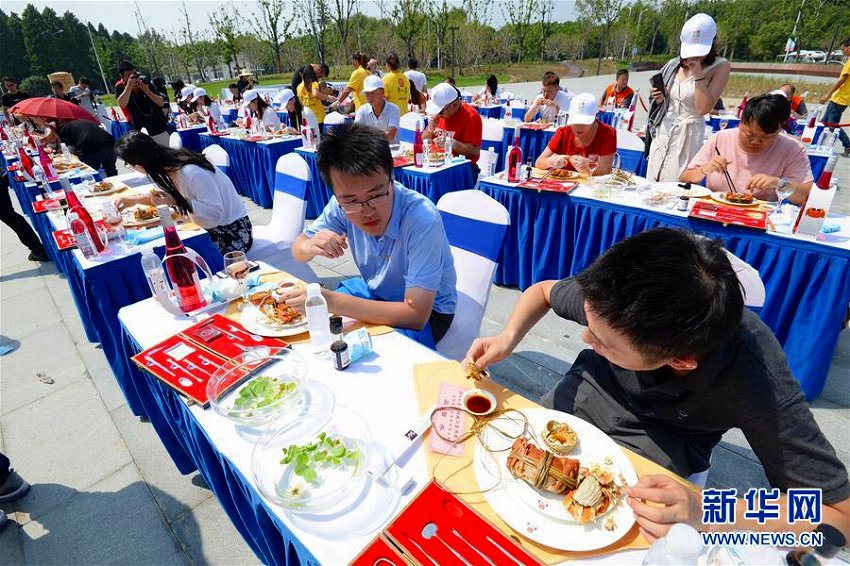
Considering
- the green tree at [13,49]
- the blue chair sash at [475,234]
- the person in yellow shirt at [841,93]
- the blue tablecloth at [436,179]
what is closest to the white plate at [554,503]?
the blue chair sash at [475,234]

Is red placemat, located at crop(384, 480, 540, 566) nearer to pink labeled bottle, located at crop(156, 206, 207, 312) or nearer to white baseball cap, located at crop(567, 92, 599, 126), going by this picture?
pink labeled bottle, located at crop(156, 206, 207, 312)

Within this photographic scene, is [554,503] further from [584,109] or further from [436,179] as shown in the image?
[436,179]

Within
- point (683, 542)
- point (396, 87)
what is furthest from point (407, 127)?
point (683, 542)

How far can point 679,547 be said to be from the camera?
0.70 meters

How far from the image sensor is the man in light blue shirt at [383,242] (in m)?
1.59

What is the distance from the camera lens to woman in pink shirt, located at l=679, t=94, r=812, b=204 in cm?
261

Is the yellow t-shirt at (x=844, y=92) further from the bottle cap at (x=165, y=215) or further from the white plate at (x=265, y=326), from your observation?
the bottle cap at (x=165, y=215)

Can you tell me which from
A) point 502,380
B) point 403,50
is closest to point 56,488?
point 502,380

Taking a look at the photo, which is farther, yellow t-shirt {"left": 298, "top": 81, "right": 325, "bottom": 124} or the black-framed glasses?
yellow t-shirt {"left": 298, "top": 81, "right": 325, "bottom": 124}

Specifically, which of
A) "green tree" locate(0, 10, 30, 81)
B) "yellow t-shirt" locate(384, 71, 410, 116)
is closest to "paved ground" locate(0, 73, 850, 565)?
"yellow t-shirt" locate(384, 71, 410, 116)

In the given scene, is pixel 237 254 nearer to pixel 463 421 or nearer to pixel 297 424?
pixel 297 424

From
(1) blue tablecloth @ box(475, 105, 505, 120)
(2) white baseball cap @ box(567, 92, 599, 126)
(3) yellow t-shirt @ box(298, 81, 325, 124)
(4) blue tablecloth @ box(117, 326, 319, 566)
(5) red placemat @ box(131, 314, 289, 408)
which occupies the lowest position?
(4) blue tablecloth @ box(117, 326, 319, 566)

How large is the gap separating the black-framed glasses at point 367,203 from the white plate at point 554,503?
3.49 feet

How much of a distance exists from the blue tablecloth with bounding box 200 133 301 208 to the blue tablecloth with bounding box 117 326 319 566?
4518 millimetres
